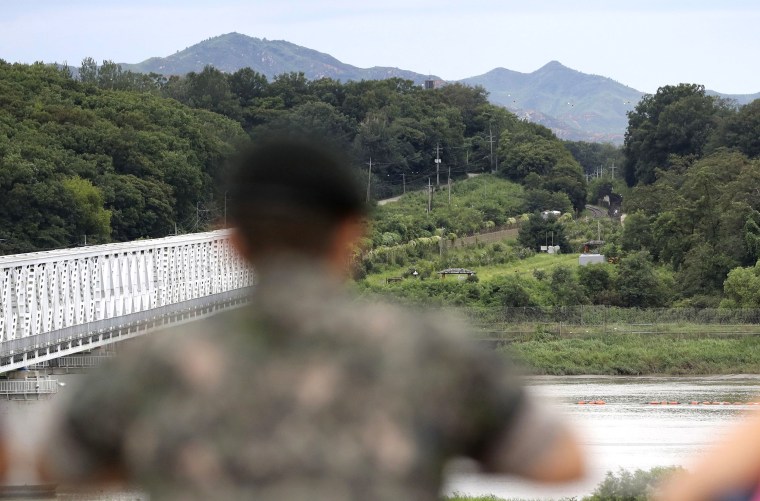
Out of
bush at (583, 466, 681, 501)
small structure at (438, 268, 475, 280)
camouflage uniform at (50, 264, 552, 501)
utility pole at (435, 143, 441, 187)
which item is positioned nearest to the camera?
camouflage uniform at (50, 264, 552, 501)

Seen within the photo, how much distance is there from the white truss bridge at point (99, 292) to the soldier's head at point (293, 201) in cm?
3583

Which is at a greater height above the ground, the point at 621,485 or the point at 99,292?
the point at 621,485

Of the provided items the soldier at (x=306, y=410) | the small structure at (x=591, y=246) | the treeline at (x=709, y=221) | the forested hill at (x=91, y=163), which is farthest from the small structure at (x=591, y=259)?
the soldier at (x=306, y=410)

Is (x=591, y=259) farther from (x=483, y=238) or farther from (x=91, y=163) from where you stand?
(x=91, y=163)

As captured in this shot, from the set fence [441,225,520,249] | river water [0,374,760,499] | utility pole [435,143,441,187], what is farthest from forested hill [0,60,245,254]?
river water [0,374,760,499]

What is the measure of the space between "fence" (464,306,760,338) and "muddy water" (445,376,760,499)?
4.33m

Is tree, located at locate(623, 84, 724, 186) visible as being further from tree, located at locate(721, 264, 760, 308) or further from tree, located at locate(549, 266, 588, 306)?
tree, located at locate(721, 264, 760, 308)

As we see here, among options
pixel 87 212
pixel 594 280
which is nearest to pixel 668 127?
pixel 594 280

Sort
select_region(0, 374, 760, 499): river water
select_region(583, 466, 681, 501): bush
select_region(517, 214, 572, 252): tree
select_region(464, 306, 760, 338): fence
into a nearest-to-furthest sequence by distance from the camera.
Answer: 1. select_region(583, 466, 681, 501): bush
2. select_region(0, 374, 760, 499): river water
3. select_region(464, 306, 760, 338): fence
4. select_region(517, 214, 572, 252): tree

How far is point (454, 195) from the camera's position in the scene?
342 ft

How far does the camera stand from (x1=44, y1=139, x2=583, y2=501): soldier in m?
2.15

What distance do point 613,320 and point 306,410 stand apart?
54.3m

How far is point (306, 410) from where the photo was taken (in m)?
2.19

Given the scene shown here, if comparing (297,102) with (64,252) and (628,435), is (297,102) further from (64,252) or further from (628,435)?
(628,435)
